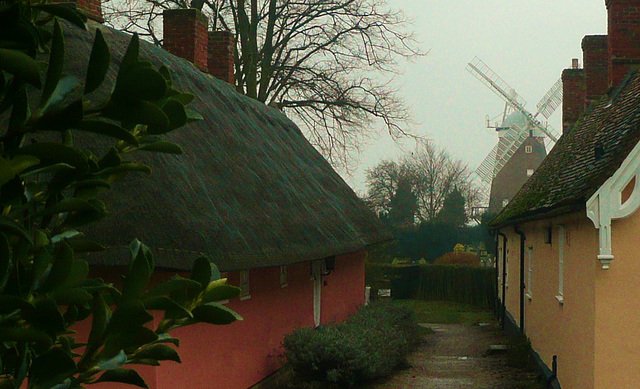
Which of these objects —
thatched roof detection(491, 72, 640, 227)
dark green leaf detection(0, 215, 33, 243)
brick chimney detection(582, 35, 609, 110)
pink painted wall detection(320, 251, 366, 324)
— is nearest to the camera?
dark green leaf detection(0, 215, 33, 243)

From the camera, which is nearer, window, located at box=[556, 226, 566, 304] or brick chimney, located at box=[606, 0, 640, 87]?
window, located at box=[556, 226, 566, 304]

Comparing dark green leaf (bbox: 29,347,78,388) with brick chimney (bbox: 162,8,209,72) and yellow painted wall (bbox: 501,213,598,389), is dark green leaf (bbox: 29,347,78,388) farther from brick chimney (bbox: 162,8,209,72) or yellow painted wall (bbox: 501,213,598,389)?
brick chimney (bbox: 162,8,209,72)

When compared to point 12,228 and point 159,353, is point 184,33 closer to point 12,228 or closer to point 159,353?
point 159,353

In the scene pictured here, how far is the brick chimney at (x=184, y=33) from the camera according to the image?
1653cm

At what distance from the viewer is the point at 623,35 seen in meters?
13.6

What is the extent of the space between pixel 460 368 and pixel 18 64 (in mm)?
15682

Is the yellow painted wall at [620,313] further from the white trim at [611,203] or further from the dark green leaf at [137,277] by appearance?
the dark green leaf at [137,277]

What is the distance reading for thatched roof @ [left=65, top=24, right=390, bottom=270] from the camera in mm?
8188

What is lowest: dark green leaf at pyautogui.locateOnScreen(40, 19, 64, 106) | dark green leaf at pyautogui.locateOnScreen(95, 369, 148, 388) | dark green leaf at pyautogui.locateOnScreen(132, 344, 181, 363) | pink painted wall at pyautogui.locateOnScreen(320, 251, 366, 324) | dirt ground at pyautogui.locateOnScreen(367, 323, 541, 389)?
dirt ground at pyautogui.locateOnScreen(367, 323, 541, 389)

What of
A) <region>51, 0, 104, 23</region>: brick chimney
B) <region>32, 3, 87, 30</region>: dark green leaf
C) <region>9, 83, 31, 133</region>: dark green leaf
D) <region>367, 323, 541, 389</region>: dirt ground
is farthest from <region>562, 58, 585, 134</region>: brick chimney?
<region>9, 83, 31, 133</region>: dark green leaf

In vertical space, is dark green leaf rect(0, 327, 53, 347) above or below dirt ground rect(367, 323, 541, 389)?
above

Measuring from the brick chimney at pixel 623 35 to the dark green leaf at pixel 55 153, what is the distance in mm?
13210

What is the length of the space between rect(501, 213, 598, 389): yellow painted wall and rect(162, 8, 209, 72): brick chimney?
8160mm

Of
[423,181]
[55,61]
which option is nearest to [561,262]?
[55,61]
